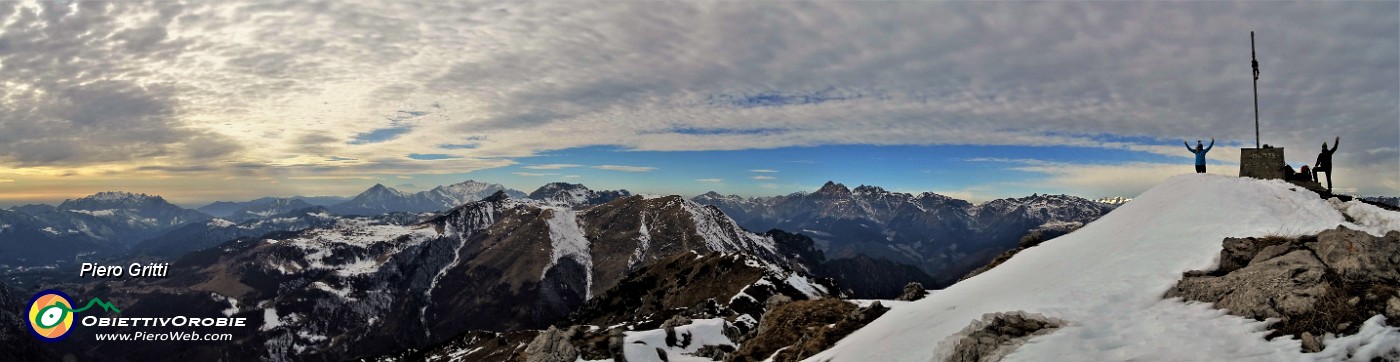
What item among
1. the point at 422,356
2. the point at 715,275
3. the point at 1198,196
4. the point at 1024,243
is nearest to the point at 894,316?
the point at 1198,196

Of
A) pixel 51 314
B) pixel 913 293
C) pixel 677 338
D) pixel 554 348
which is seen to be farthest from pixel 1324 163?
pixel 51 314

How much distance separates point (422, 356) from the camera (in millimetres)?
183000

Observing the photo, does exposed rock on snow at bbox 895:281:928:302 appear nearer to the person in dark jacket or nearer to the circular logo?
the person in dark jacket

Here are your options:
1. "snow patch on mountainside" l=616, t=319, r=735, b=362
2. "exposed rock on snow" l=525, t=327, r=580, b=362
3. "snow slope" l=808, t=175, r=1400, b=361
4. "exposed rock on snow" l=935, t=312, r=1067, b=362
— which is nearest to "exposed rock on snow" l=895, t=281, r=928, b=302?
"snow slope" l=808, t=175, r=1400, b=361

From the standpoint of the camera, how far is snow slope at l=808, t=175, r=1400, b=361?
15.9 meters

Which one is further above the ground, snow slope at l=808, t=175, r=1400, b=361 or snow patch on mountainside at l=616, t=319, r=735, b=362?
snow slope at l=808, t=175, r=1400, b=361

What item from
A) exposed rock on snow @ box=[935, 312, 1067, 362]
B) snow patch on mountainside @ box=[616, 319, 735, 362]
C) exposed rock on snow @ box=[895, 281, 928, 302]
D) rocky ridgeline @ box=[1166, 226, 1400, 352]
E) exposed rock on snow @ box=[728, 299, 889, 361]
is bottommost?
snow patch on mountainside @ box=[616, 319, 735, 362]

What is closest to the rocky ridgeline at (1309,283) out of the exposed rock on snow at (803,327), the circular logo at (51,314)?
the exposed rock on snow at (803,327)

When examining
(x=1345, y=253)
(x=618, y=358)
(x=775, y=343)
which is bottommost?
(x=618, y=358)

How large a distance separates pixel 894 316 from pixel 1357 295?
17539 millimetres

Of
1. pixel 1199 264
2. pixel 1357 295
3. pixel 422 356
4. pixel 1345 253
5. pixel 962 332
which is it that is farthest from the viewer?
pixel 422 356

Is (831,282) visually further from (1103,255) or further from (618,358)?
(1103,255)

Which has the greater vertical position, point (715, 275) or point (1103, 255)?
point (1103, 255)

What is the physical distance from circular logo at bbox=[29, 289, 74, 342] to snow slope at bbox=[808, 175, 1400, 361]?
380 ft
